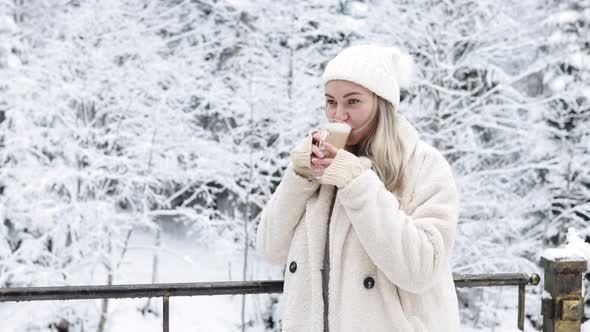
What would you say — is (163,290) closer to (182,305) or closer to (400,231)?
(400,231)

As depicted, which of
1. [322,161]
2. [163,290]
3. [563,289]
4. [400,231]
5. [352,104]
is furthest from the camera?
[563,289]

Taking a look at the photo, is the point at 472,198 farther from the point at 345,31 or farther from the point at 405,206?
the point at 405,206

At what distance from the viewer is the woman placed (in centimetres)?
158

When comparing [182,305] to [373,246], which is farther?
[182,305]

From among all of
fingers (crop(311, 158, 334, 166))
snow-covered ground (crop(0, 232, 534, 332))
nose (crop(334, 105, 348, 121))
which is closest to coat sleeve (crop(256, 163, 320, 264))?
fingers (crop(311, 158, 334, 166))

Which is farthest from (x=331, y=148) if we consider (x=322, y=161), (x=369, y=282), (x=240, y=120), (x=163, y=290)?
(x=240, y=120)

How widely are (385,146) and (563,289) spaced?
1.35 meters

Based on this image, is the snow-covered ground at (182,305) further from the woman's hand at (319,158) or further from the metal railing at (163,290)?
the woman's hand at (319,158)

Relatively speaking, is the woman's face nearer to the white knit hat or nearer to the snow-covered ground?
the white knit hat

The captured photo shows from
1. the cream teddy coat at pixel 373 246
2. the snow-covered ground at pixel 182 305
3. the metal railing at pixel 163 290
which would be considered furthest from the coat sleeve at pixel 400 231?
the snow-covered ground at pixel 182 305

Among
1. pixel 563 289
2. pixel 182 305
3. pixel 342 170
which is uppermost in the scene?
pixel 342 170

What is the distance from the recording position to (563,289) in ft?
8.27

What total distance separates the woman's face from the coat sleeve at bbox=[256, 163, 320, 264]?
22cm

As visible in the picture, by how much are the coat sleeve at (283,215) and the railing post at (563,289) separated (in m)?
1.34
